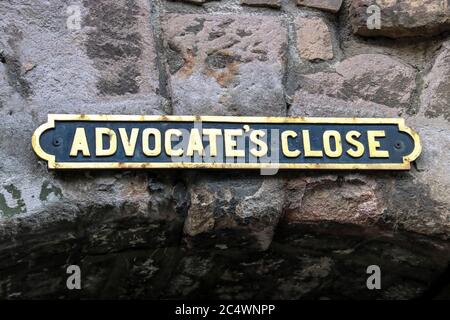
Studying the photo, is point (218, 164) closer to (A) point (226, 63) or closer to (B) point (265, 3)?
(A) point (226, 63)

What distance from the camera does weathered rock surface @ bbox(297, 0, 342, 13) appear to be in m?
1.63

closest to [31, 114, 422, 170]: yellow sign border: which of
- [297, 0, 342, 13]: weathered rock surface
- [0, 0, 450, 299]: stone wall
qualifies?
[0, 0, 450, 299]: stone wall

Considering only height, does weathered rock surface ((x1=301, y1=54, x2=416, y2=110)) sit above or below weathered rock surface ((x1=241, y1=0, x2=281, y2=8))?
below

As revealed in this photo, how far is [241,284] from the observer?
167 cm

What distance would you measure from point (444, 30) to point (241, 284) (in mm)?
620

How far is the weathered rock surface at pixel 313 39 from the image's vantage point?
1588 mm

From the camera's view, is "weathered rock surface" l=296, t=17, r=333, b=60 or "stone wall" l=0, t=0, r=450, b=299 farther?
"weathered rock surface" l=296, t=17, r=333, b=60

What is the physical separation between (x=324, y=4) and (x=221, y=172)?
424 mm

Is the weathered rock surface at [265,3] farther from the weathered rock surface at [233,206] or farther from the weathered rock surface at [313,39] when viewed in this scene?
the weathered rock surface at [233,206]

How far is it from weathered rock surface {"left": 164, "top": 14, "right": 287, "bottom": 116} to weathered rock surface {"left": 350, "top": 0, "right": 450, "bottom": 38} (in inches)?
6.1

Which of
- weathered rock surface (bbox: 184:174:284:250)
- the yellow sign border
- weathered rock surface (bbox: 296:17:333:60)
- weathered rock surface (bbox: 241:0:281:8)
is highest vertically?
weathered rock surface (bbox: 241:0:281:8)

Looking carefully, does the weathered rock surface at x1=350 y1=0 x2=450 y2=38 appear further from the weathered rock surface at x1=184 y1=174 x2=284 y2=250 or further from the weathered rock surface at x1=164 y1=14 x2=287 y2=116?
the weathered rock surface at x1=184 y1=174 x2=284 y2=250

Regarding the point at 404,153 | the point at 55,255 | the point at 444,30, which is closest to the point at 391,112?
the point at 404,153

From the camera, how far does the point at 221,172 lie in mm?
1436
